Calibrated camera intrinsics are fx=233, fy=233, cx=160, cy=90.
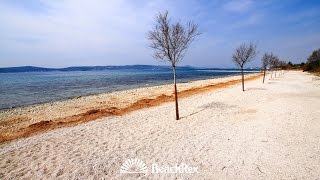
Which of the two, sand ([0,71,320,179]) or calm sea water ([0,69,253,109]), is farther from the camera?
calm sea water ([0,69,253,109])

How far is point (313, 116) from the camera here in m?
12.5

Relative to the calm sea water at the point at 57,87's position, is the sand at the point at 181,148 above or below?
above

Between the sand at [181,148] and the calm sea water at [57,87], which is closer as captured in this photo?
the sand at [181,148]

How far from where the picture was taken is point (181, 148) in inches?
326

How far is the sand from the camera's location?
255 inches

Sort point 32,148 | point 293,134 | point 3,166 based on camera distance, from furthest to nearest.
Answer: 1. point 293,134
2. point 32,148
3. point 3,166

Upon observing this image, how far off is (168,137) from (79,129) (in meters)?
4.57

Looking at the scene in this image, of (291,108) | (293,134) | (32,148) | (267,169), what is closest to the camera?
(267,169)

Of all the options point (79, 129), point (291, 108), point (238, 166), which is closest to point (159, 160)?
point (238, 166)

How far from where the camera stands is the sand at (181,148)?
255 inches

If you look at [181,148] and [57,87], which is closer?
[181,148]

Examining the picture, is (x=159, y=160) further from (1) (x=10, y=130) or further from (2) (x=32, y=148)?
(1) (x=10, y=130)

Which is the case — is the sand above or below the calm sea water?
above

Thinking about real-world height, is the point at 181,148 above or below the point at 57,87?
above
